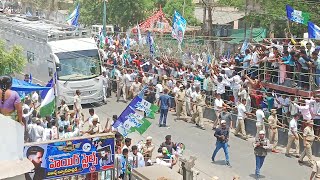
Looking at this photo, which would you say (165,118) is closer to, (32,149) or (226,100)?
(226,100)

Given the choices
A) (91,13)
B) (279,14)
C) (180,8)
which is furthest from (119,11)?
(279,14)

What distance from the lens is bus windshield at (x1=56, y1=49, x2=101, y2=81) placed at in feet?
72.0

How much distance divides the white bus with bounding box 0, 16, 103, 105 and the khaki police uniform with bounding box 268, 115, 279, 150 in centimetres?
824

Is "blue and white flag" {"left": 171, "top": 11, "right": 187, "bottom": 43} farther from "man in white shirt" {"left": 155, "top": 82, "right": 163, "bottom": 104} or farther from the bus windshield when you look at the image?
the bus windshield

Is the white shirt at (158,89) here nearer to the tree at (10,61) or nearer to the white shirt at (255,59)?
the white shirt at (255,59)

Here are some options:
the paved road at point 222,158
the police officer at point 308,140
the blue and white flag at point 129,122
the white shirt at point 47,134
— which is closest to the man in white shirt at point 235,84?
the paved road at point 222,158

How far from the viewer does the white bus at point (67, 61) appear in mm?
21891

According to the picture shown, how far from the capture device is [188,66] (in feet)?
79.3

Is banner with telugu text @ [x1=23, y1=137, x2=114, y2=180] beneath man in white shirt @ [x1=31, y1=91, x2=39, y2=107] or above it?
above

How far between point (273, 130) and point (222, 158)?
73.4 inches

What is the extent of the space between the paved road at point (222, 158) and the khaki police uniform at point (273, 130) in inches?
19.1

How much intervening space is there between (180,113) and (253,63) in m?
3.78

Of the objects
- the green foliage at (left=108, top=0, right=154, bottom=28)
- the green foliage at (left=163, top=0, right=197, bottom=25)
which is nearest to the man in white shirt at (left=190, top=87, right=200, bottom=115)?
the green foliage at (left=108, top=0, right=154, bottom=28)

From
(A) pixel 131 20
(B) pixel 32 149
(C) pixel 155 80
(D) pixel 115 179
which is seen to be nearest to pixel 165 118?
(C) pixel 155 80
